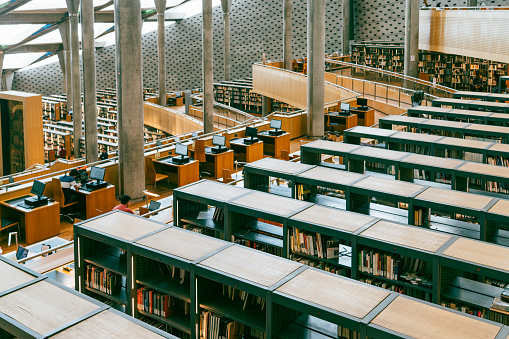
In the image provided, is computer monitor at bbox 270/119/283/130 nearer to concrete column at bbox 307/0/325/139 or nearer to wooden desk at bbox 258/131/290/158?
wooden desk at bbox 258/131/290/158

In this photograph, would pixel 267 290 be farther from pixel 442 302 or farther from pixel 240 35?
pixel 240 35

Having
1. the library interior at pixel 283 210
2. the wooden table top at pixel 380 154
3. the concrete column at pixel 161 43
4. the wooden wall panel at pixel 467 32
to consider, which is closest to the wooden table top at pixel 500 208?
the library interior at pixel 283 210

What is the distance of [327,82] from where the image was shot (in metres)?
19.5

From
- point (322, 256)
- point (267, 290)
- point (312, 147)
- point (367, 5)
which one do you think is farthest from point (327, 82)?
point (267, 290)

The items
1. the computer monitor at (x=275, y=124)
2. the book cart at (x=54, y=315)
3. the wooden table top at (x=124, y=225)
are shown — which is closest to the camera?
the book cart at (x=54, y=315)

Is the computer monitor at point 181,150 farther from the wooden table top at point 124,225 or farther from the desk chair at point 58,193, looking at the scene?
the wooden table top at point 124,225

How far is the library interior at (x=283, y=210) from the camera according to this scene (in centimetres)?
386

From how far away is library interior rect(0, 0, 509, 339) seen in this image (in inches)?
152

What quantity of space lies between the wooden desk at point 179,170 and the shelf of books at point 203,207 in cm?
528

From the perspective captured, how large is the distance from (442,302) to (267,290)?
1910 mm

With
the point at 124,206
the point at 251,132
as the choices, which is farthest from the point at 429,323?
the point at 251,132

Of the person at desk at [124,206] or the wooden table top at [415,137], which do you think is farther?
the wooden table top at [415,137]

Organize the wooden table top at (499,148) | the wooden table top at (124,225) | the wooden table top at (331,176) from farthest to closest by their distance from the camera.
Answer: the wooden table top at (499,148) → the wooden table top at (331,176) → the wooden table top at (124,225)

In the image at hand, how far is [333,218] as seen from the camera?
533cm
